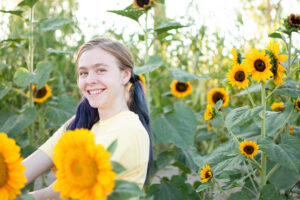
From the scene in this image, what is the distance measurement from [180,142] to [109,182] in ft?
3.56

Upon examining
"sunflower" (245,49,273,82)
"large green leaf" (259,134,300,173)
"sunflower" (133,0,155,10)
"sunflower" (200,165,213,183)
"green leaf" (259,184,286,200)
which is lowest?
"green leaf" (259,184,286,200)

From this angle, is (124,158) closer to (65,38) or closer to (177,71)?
(177,71)

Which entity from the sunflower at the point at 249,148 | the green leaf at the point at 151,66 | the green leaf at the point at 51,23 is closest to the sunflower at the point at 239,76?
the sunflower at the point at 249,148

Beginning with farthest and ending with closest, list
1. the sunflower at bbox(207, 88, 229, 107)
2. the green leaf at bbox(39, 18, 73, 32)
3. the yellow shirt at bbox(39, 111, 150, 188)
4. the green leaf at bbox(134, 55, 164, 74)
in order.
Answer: the sunflower at bbox(207, 88, 229, 107) < the green leaf at bbox(39, 18, 73, 32) < the green leaf at bbox(134, 55, 164, 74) < the yellow shirt at bbox(39, 111, 150, 188)

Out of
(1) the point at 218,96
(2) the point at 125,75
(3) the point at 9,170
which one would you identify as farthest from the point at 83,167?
(1) the point at 218,96

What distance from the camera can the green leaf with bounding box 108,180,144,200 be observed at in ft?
1.70

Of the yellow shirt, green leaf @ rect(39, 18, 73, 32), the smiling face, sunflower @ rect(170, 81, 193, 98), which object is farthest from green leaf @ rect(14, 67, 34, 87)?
sunflower @ rect(170, 81, 193, 98)

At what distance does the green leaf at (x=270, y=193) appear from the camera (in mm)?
1140

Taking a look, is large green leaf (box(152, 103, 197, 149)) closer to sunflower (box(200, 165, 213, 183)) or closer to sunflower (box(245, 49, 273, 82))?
sunflower (box(200, 165, 213, 183))

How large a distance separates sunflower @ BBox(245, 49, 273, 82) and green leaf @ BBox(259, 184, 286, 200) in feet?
1.18

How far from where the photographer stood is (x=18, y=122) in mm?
1648

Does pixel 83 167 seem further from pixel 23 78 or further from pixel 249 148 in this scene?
pixel 23 78

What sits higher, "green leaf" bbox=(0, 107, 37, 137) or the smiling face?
the smiling face

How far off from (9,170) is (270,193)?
886 millimetres
